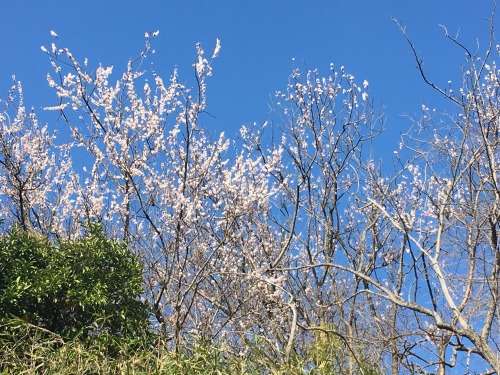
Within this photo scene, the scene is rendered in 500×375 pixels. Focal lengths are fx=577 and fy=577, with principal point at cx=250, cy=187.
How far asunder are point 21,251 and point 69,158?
4285 mm

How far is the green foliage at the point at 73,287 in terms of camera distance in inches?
183

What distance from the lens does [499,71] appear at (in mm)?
7125

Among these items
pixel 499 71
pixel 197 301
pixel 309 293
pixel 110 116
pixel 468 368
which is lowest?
pixel 468 368

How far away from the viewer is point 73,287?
4.77 meters

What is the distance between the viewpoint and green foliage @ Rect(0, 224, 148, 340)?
4645 mm

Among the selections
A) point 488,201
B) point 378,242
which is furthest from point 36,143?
point 488,201

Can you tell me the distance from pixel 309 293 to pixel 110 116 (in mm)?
3782

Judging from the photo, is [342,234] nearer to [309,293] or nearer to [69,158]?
[309,293]

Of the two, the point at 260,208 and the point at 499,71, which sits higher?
the point at 499,71

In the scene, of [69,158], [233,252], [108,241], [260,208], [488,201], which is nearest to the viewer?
[108,241]

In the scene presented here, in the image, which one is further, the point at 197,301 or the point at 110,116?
the point at 197,301

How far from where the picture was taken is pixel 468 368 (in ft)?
17.8

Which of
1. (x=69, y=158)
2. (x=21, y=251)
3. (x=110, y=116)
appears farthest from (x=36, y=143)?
(x=21, y=251)

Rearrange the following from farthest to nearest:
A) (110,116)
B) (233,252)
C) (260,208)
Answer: (260,208), (233,252), (110,116)
